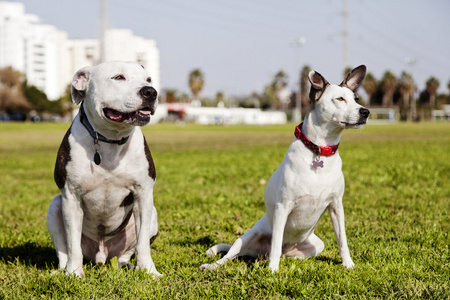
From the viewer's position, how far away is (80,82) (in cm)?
396

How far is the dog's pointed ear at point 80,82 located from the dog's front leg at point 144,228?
3.23 ft

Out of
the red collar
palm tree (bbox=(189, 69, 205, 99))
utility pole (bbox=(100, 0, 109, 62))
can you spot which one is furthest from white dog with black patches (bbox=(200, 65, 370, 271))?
palm tree (bbox=(189, 69, 205, 99))

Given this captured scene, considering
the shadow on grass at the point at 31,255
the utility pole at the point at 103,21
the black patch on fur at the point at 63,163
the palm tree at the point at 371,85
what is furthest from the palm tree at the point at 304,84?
the black patch on fur at the point at 63,163

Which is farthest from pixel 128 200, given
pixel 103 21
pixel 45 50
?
pixel 45 50

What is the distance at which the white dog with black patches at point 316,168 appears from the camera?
394cm

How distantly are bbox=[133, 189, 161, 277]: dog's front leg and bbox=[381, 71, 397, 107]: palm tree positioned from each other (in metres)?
127

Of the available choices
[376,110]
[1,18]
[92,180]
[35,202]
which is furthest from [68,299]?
[1,18]

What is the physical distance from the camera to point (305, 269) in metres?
3.99

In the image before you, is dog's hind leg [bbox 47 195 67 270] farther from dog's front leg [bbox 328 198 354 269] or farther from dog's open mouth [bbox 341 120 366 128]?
dog's open mouth [bbox 341 120 366 128]

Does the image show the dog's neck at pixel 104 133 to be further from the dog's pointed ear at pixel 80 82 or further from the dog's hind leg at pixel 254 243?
the dog's hind leg at pixel 254 243

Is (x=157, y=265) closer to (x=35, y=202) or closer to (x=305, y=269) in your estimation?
(x=305, y=269)

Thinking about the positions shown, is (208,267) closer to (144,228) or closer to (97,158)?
(144,228)

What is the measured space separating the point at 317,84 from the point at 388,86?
127 metres

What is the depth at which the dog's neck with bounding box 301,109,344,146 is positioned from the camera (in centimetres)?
402
